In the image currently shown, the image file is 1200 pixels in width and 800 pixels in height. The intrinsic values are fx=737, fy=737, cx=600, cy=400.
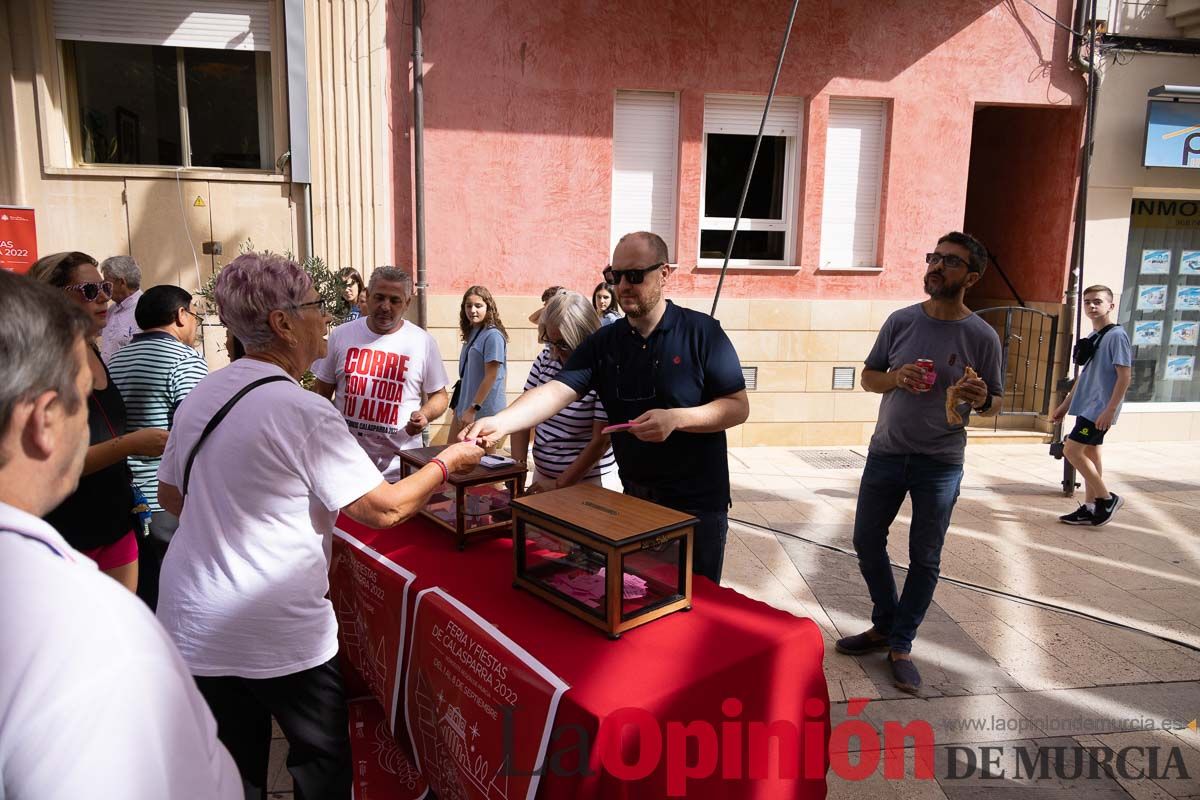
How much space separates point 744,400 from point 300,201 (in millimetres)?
6296

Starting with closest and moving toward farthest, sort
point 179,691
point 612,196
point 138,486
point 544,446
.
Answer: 1. point 179,691
2. point 138,486
3. point 544,446
4. point 612,196

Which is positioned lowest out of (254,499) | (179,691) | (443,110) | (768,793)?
(768,793)

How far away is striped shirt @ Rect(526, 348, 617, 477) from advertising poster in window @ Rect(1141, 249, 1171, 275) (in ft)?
29.0

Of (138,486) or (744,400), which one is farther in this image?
(138,486)

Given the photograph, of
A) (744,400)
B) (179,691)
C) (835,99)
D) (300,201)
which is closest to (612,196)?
(835,99)

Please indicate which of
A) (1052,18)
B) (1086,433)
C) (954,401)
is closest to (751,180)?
(1052,18)

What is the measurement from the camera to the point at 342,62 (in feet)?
23.7

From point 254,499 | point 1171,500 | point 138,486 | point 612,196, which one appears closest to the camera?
point 254,499

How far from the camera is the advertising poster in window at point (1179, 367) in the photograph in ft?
30.5

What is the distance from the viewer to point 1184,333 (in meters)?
9.31

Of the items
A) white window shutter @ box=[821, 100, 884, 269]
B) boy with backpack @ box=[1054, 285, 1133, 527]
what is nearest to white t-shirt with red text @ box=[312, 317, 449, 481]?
boy with backpack @ box=[1054, 285, 1133, 527]

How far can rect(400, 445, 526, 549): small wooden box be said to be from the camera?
2.55 m

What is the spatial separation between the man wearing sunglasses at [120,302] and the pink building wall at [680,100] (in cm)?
305

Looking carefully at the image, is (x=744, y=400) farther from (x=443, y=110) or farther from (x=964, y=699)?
(x=443, y=110)
